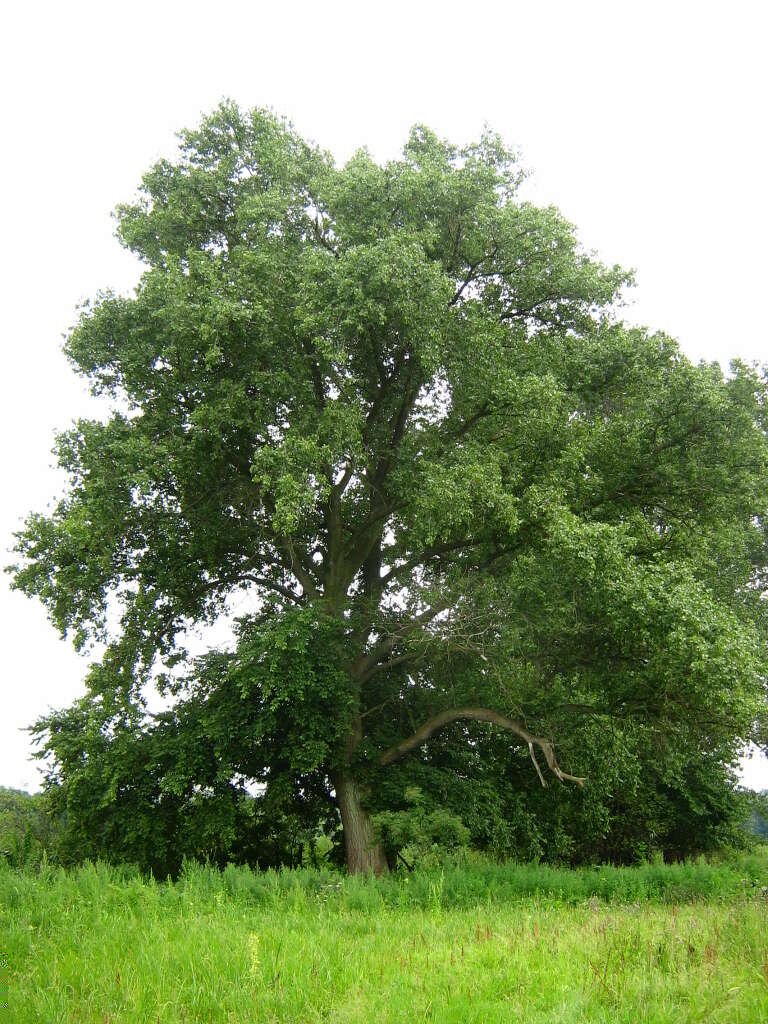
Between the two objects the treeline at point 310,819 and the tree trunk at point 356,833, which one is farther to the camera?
the tree trunk at point 356,833

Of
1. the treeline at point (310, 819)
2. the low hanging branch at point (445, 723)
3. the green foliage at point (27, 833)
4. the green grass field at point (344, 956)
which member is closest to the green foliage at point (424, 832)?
the treeline at point (310, 819)

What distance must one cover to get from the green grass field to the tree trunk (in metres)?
6.11

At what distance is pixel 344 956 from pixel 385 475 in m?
11.4

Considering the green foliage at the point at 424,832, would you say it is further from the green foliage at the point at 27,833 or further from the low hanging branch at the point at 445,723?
the green foliage at the point at 27,833

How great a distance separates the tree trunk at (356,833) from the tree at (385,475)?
57 millimetres

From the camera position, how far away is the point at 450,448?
1552cm

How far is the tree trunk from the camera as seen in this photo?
15.7 m

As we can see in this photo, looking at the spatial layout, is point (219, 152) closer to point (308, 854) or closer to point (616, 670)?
point (616, 670)

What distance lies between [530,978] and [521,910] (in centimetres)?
392

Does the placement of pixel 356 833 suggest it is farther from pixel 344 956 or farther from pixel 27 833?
pixel 344 956

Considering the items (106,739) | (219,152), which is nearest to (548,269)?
(219,152)

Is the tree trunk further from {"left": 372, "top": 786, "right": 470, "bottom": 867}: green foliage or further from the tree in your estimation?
{"left": 372, "top": 786, "right": 470, "bottom": 867}: green foliage

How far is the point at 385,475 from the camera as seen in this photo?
55.8ft

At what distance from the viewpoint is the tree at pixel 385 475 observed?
14.1 m
